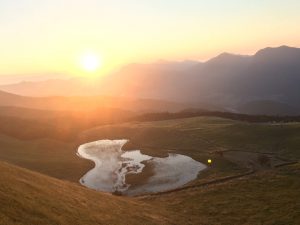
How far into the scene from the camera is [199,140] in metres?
133

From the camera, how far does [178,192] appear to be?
76.8m

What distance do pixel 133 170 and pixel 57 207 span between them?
58.2 meters

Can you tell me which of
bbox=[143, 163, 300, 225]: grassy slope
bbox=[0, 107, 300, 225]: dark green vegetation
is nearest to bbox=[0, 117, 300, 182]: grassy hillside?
bbox=[0, 107, 300, 225]: dark green vegetation

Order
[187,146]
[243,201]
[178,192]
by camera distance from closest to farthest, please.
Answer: [243,201] → [178,192] → [187,146]

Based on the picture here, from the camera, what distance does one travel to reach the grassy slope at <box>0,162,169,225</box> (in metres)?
34.7

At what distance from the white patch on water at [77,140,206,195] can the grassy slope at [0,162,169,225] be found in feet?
65.6

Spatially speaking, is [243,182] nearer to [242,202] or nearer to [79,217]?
[242,202]

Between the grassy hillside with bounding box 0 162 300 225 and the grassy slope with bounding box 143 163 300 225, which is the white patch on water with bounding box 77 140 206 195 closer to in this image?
the grassy hillside with bounding box 0 162 300 225

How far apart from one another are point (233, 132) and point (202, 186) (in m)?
62.8

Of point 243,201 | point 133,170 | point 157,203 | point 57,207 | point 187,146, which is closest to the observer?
point 57,207

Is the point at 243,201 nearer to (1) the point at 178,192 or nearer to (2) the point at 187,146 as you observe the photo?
(1) the point at 178,192

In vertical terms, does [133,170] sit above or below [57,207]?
below

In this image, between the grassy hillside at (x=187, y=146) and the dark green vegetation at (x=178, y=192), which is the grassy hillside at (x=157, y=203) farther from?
the grassy hillside at (x=187, y=146)

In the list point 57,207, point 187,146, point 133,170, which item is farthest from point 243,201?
point 187,146
